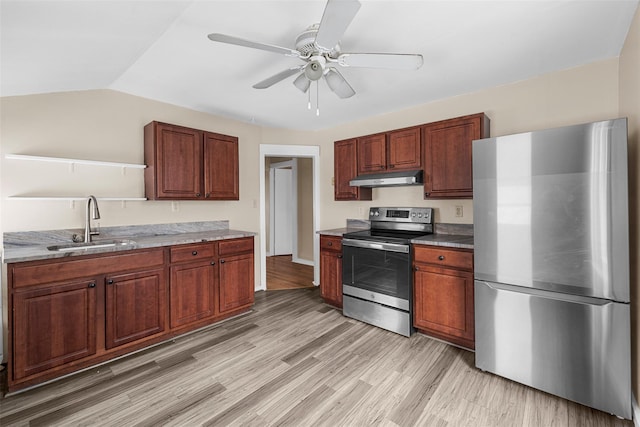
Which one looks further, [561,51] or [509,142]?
[561,51]

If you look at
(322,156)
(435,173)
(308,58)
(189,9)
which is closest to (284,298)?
(322,156)

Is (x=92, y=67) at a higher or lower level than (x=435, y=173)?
higher

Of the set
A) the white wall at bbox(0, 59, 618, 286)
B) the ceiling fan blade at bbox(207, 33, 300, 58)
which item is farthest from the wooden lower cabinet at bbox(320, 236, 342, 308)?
the ceiling fan blade at bbox(207, 33, 300, 58)

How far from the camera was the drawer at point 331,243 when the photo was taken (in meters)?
3.35

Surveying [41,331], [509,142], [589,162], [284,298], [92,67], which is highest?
[92,67]

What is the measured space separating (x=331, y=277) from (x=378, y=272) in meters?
0.72

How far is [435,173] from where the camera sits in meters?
2.89

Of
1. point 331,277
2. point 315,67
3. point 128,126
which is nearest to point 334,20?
point 315,67

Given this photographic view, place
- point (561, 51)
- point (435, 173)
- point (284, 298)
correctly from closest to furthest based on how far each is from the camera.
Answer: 1. point (561, 51)
2. point (435, 173)
3. point (284, 298)

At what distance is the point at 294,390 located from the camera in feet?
6.57

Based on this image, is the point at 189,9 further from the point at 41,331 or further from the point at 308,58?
the point at 41,331

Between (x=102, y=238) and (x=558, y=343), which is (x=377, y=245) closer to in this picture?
(x=558, y=343)

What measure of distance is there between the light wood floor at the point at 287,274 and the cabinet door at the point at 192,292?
1.39 m

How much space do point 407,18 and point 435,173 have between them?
1.54 metres
